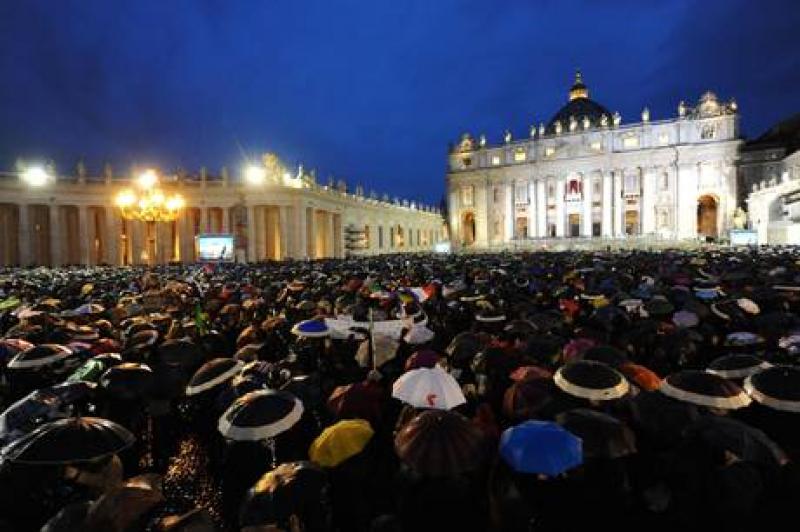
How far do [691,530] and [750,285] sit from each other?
10.5 metres

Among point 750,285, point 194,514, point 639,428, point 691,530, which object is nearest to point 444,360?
point 639,428

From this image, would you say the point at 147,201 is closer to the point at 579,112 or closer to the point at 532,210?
the point at 532,210

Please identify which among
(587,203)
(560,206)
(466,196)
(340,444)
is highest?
(466,196)

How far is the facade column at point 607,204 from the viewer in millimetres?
69312

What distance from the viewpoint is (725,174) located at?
205ft

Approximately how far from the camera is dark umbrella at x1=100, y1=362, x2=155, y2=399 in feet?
19.7

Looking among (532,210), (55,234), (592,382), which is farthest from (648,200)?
(592,382)

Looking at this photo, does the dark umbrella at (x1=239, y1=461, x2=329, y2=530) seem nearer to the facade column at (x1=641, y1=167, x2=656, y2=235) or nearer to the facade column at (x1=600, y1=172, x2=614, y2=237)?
the facade column at (x1=641, y1=167, x2=656, y2=235)

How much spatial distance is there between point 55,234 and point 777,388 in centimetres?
4525

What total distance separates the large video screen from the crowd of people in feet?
71.1

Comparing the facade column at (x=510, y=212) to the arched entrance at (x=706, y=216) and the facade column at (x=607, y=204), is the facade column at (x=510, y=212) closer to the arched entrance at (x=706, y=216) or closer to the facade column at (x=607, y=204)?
the facade column at (x=607, y=204)

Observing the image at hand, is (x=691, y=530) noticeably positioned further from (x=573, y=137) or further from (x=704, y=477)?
(x=573, y=137)

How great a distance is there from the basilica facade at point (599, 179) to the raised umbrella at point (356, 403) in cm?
5921

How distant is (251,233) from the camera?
41.2 meters
